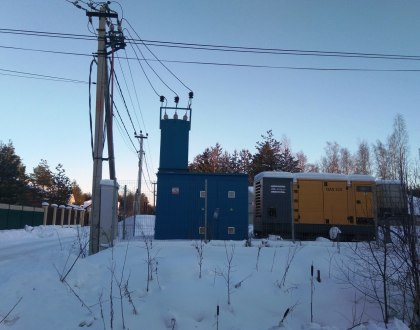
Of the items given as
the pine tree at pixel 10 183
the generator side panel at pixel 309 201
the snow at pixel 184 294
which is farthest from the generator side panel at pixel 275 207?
the pine tree at pixel 10 183

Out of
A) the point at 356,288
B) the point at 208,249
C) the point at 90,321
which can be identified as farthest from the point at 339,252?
the point at 90,321

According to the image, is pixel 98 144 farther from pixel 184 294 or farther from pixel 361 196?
pixel 361 196

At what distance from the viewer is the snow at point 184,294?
6.72 metres

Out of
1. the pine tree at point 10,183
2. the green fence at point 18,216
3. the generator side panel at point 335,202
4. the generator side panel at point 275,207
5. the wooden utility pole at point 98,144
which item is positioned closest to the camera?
the wooden utility pole at point 98,144

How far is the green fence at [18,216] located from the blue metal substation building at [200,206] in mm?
20535

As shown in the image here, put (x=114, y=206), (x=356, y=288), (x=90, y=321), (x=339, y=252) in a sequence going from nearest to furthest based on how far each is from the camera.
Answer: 1. (x=90, y=321)
2. (x=356, y=288)
3. (x=339, y=252)
4. (x=114, y=206)

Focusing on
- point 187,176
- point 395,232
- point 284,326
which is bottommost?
point 284,326

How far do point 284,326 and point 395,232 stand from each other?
2.36 m

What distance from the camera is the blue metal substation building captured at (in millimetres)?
15117

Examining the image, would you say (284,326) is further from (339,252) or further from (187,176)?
(187,176)

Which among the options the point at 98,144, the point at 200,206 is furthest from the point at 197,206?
the point at 98,144

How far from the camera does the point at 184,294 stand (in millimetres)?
7398

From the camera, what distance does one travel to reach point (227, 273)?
27.4 ft

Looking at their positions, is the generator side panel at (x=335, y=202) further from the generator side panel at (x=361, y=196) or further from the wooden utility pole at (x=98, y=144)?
the wooden utility pole at (x=98, y=144)
